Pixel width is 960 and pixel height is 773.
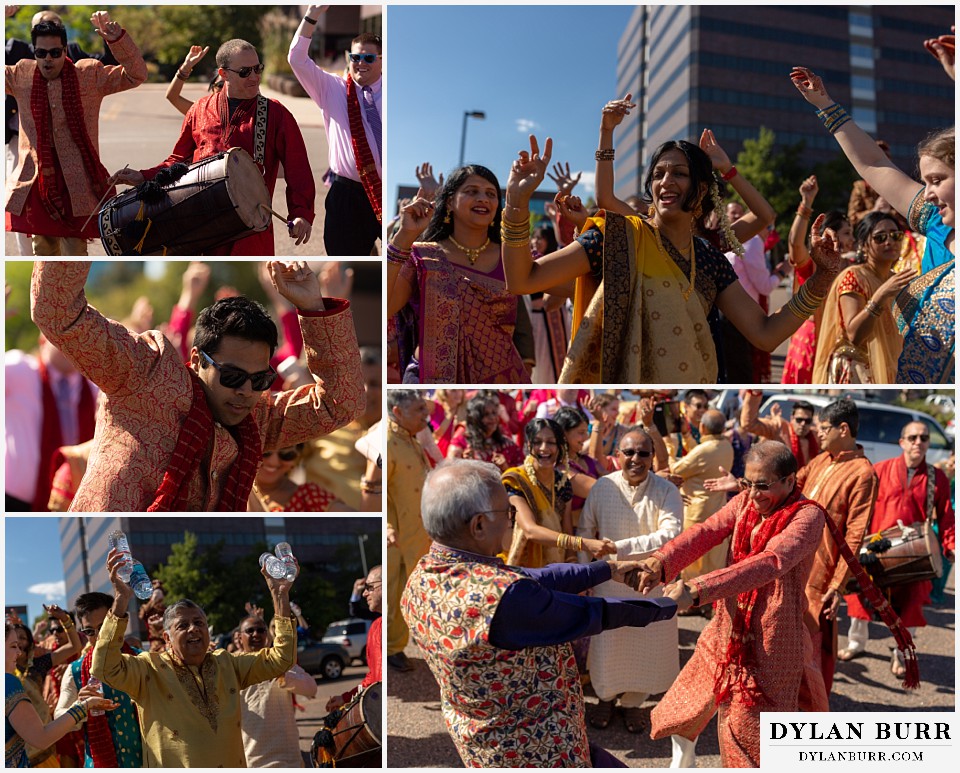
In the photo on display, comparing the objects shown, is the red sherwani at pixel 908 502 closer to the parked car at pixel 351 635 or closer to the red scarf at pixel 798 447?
the red scarf at pixel 798 447

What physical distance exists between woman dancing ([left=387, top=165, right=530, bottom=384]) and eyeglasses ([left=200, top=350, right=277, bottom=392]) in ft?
3.71

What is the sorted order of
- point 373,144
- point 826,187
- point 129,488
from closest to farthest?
point 129,488 < point 373,144 < point 826,187

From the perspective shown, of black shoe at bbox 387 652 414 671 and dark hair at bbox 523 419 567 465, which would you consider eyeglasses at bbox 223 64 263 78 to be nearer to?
dark hair at bbox 523 419 567 465

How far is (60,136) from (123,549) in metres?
2.09

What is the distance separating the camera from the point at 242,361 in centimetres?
321

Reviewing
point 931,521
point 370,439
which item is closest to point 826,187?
point 931,521

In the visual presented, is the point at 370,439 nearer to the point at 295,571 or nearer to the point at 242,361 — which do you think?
the point at 295,571

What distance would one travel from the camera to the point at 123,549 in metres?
3.42

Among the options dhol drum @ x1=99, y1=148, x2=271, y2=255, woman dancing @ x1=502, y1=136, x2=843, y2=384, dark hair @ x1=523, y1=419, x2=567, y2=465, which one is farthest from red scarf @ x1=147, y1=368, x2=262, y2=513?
dark hair @ x1=523, y1=419, x2=567, y2=465

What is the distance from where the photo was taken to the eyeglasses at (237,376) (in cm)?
320

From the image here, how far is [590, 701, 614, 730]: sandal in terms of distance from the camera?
17.0ft

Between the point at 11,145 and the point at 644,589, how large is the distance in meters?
3.71

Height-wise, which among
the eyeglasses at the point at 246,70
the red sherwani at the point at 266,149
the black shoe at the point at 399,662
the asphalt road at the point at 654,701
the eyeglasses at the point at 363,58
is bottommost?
the asphalt road at the point at 654,701

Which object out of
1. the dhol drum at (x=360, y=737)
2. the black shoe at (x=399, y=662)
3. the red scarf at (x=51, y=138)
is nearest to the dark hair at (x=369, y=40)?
the red scarf at (x=51, y=138)
